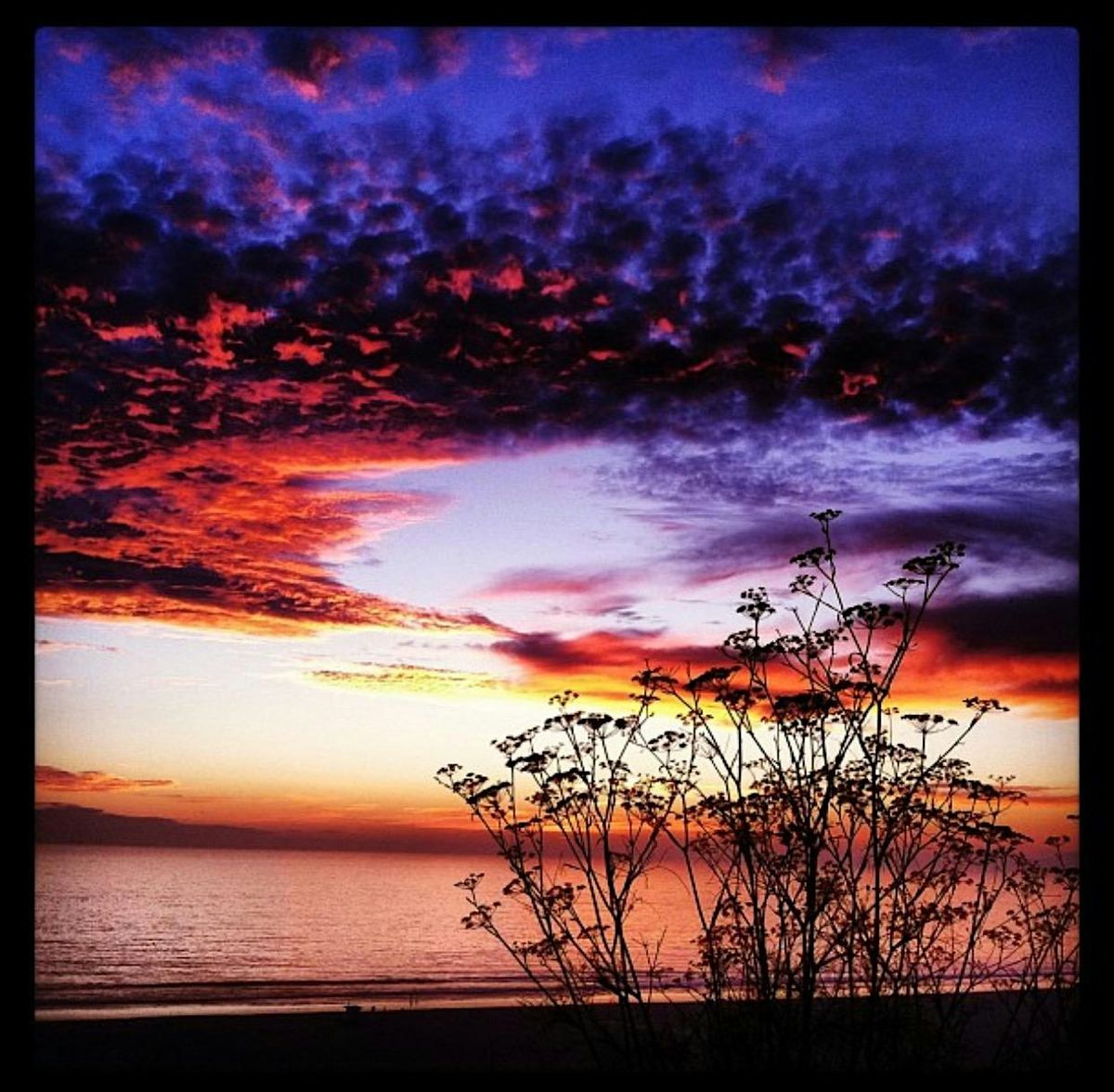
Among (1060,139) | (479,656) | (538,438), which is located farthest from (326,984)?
(1060,139)

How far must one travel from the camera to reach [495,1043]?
6207 mm

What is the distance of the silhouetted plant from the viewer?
3.52 metres

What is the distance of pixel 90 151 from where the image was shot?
4.17 meters

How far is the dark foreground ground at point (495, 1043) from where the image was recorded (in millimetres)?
3637

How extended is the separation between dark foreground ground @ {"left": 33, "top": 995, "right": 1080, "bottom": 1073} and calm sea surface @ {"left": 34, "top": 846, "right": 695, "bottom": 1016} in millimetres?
1076

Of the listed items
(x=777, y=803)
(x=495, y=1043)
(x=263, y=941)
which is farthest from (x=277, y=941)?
(x=777, y=803)

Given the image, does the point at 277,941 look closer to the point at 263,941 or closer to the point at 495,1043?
the point at 263,941

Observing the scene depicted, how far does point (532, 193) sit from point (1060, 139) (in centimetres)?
178

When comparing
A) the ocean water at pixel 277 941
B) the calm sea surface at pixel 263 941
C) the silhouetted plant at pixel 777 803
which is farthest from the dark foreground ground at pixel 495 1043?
the calm sea surface at pixel 263 941

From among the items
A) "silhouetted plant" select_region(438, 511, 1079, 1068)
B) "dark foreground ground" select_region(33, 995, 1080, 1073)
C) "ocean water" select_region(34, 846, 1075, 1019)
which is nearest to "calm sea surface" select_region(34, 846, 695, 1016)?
"ocean water" select_region(34, 846, 1075, 1019)

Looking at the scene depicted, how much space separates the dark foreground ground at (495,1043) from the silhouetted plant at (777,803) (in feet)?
0.15

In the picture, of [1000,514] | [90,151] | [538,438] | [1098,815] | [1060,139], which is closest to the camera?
[1098,815]

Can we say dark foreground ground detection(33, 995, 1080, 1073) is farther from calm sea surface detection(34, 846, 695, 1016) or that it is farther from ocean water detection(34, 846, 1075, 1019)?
calm sea surface detection(34, 846, 695, 1016)
